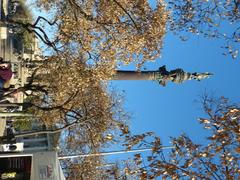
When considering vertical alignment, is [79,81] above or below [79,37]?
below

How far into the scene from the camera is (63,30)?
30.3 meters

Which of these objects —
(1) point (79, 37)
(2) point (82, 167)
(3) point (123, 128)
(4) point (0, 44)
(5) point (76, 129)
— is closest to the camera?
(3) point (123, 128)

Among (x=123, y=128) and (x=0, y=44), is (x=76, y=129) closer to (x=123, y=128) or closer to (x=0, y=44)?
(x=0, y=44)

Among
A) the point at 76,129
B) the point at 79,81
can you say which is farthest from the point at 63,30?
the point at 76,129

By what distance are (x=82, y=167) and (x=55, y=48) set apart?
14.1m

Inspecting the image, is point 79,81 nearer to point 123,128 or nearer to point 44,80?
point 44,80

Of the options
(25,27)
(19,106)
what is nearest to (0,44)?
(25,27)

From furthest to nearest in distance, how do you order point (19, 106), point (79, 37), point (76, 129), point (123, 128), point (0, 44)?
point (0, 44) → point (76, 129) → point (19, 106) → point (79, 37) → point (123, 128)

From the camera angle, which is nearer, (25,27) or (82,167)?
(25,27)

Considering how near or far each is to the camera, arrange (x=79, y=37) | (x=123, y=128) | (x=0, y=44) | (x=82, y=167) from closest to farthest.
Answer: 1. (x=123, y=128)
2. (x=79, y=37)
3. (x=82, y=167)
4. (x=0, y=44)

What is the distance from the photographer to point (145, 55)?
31.2 metres

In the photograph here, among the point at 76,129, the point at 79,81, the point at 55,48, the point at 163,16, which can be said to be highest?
the point at 163,16

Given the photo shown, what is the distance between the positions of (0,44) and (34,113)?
14034 mm

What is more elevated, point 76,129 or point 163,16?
point 163,16
